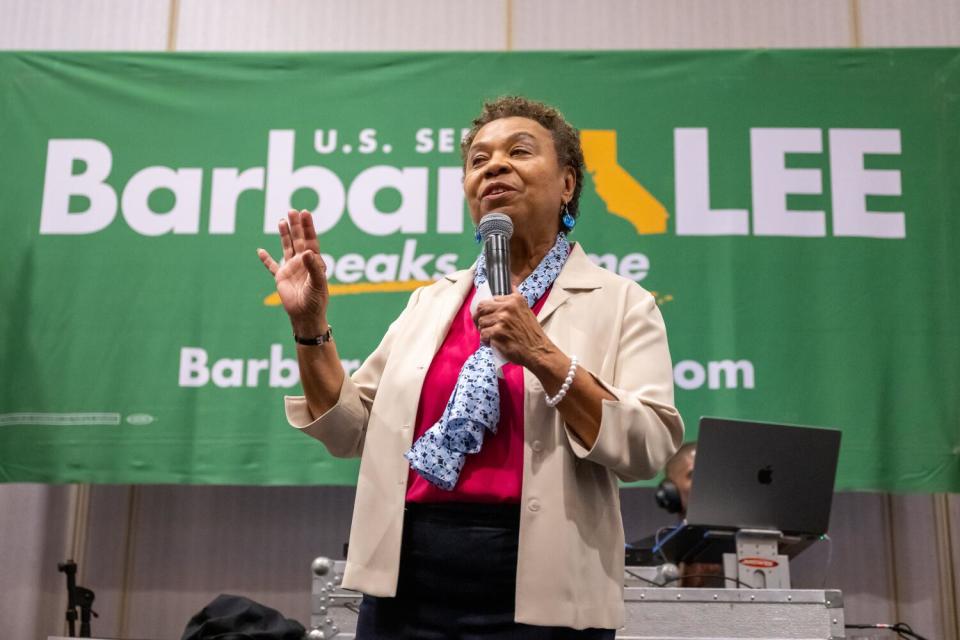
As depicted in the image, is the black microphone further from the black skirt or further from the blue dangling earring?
the black skirt

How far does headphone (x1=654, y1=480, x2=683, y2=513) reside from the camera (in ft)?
12.8

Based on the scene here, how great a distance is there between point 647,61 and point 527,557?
346 centimetres

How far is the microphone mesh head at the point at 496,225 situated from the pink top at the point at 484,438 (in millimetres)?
128

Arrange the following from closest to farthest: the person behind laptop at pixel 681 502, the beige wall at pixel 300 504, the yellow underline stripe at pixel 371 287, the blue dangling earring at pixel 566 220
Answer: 1. the blue dangling earring at pixel 566 220
2. the person behind laptop at pixel 681 502
3. the yellow underline stripe at pixel 371 287
4. the beige wall at pixel 300 504

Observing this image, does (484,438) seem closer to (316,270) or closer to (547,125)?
(316,270)

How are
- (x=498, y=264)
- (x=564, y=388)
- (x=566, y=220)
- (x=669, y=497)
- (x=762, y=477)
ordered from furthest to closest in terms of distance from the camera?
(x=669, y=497) < (x=762, y=477) < (x=566, y=220) < (x=498, y=264) < (x=564, y=388)

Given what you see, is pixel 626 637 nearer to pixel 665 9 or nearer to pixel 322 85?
pixel 322 85

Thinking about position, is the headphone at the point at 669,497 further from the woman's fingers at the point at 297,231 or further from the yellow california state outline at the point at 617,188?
the woman's fingers at the point at 297,231

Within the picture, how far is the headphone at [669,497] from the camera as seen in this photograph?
12.8 ft

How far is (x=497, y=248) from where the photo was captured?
1617mm

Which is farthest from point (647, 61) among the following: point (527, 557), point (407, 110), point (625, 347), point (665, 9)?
point (527, 557)

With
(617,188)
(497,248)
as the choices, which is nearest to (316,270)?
(497,248)

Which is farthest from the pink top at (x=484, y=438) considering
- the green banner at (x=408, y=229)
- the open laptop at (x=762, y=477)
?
the green banner at (x=408, y=229)

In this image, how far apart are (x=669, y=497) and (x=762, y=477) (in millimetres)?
735
